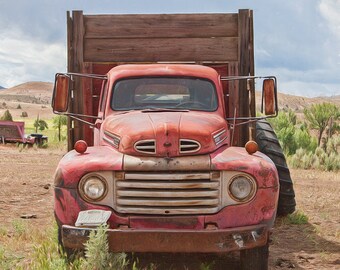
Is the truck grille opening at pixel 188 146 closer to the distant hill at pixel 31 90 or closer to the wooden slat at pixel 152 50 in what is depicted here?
the wooden slat at pixel 152 50

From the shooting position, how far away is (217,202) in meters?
4.45

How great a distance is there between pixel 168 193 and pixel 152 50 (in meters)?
3.58

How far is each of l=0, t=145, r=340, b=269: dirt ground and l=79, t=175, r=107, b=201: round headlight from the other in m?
1.65

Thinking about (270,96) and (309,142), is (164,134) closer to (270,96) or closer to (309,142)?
(270,96)

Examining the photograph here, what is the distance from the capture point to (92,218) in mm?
4352

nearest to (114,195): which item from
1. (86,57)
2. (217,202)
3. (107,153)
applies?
(107,153)

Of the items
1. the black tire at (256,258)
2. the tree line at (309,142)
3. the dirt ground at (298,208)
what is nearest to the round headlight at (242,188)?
the black tire at (256,258)

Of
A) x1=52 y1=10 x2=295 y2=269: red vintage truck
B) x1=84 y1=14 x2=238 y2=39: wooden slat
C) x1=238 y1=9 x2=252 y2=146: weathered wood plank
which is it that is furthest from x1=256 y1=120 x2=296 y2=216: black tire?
x1=52 y1=10 x2=295 y2=269: red vintage truck

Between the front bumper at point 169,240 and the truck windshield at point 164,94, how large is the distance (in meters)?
1.76

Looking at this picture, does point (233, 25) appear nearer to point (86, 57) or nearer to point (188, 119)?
point (86, 57)

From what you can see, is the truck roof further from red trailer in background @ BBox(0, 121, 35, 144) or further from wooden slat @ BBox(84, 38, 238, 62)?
red trailer in background @ BBox(0, 121, 35, 144)

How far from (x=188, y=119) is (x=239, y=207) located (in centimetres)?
109

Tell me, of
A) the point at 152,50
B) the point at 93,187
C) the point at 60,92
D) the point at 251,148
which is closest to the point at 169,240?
the point at 93,187

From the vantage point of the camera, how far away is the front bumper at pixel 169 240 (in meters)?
4.27
